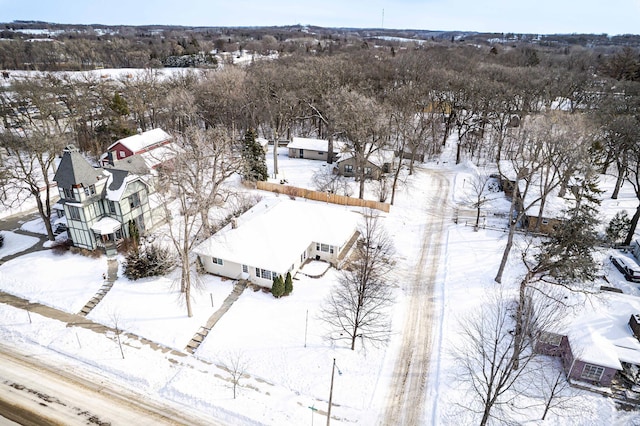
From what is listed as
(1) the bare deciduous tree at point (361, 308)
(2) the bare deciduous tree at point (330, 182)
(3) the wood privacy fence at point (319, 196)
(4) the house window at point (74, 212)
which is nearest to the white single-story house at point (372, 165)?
(2) the bare deciduous tree at point (330, 182)

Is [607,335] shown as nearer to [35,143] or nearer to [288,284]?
[288,284]

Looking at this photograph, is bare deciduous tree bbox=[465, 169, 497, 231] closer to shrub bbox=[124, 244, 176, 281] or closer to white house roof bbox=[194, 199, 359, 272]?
white house roof bbox=[194, 199, 359, 272]

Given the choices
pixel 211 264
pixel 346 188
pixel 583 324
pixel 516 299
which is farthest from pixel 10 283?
pixel 583 324

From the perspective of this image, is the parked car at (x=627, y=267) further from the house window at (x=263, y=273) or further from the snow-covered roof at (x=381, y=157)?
the house window at (x=263, y=273)

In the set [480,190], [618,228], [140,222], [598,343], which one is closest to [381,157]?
[480,190]

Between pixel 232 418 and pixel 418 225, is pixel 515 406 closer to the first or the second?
pixel 232 418

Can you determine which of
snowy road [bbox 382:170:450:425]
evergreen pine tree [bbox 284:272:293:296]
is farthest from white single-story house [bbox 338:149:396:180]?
evergreen pine tree [bbox 284:272:293:296]
